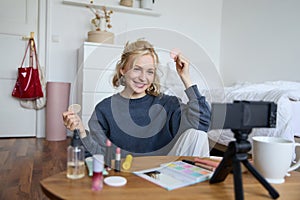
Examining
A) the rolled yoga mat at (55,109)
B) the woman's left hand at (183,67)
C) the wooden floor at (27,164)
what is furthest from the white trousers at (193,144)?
the rolled yoga mat at (55,109)

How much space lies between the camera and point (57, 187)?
0.50 meters

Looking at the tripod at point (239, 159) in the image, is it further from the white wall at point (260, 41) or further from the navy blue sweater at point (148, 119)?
the white wall at point (260, 41)

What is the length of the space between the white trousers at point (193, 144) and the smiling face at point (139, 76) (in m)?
0.24

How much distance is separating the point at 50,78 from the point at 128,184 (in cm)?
→ 245

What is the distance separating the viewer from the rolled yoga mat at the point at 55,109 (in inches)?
101

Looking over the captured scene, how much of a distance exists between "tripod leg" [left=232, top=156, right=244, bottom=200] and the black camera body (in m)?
0.06

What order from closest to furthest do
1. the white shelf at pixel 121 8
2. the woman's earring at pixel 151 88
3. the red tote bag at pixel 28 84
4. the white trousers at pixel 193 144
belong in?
the white trousers at pixel 193 144
the woman's earring at pixel 151 88
the red tote bag at pixel 28 84
the white shelf at pixel 121 8

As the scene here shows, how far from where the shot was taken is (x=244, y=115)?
1.58 ft

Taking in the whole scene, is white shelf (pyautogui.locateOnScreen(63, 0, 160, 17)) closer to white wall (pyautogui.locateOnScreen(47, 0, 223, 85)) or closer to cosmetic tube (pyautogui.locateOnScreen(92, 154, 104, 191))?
white wall (pyautogui.locateOnScreen(47, 0, 223, 85))

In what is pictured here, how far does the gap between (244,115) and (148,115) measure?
54 cm

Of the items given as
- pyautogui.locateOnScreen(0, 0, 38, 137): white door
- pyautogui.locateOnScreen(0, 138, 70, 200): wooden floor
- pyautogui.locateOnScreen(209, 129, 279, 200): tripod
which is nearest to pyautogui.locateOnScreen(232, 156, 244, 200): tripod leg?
pyautogui.locateOnScreen(209, 129, 279, 200): tripod

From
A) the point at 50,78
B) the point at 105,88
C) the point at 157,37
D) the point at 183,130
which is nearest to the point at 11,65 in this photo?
the point at 50,78

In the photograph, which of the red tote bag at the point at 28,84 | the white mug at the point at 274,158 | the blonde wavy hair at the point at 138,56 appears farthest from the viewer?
the red tote bag at the point at 28,84

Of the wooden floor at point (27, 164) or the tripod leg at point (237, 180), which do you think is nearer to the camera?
the tripod leg at point (237, 180)
